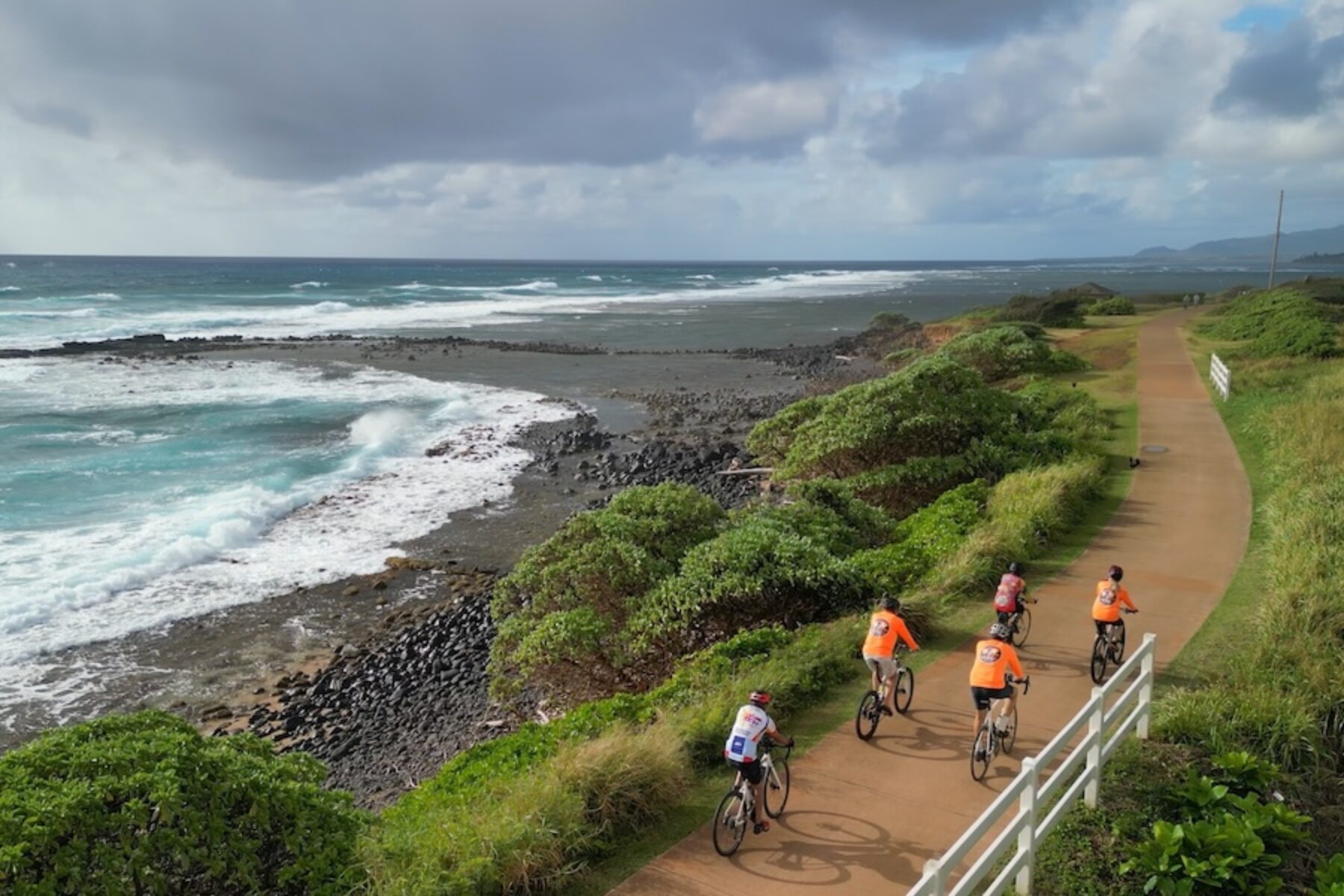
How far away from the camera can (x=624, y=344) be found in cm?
6412

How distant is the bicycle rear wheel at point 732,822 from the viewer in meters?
7.88

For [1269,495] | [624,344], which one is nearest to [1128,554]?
[1269,495]

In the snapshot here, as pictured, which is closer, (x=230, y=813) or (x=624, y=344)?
(x=230, y=813)

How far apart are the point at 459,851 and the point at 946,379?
17662 mm

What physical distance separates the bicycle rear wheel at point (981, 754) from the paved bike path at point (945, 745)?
0.26 feet

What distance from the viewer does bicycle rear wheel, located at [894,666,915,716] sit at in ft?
33.8

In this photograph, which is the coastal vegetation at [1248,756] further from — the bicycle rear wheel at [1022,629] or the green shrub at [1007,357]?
the green shrub at [1007,357]

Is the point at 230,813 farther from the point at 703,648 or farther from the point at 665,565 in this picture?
the point at 665,565

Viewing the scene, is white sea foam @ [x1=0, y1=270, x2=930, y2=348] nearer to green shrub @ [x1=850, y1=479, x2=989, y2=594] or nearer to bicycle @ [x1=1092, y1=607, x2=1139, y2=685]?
green shrub @ [x1=850, y1=479, x2=989, y2=594]

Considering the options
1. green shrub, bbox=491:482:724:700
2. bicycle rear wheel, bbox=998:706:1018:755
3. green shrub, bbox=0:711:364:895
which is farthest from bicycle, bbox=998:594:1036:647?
green shrub, bbox=0:711:364:895

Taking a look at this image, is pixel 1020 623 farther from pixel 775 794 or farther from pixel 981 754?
pixel 775 794

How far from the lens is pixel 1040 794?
7402 mm

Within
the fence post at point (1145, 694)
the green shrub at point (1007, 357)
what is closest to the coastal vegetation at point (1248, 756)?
the fence post at point (1145, 694)

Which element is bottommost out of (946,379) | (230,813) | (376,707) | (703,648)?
(376,707)
